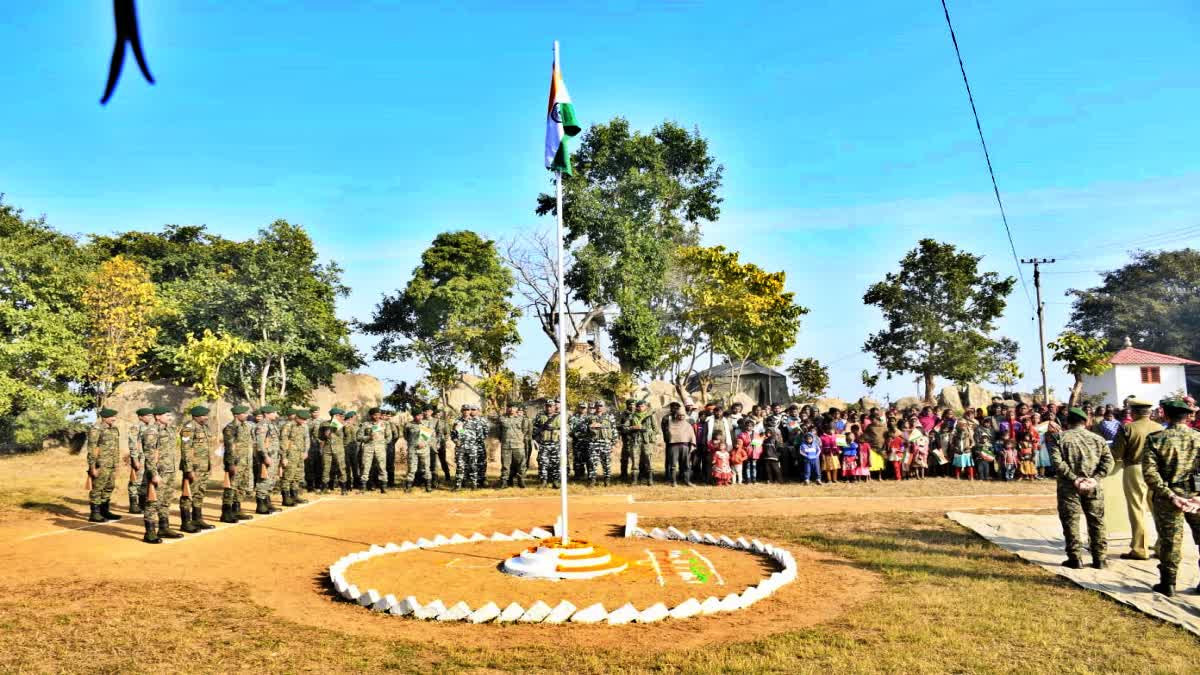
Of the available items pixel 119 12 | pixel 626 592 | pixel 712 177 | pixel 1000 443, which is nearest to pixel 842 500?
pixel 1000 443

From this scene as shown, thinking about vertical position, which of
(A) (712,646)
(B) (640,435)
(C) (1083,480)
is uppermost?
(B) (640,435)

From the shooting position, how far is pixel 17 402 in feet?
91.0

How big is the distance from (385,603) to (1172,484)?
7478 mm

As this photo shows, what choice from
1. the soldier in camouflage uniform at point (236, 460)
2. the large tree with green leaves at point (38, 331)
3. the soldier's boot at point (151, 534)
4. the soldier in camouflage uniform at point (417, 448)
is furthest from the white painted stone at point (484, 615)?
the large tree with green leaves at point (38, 331)

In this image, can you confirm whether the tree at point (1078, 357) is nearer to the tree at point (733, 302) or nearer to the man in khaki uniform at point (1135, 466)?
the tree at point (733, 302)

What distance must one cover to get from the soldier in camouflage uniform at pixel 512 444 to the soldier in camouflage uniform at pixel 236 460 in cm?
594

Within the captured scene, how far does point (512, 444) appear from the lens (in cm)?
1889

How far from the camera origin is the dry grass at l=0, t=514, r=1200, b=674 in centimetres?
627

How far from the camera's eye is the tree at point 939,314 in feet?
113

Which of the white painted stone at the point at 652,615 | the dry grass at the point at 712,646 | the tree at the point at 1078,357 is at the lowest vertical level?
the dry grass at the point at 712,646

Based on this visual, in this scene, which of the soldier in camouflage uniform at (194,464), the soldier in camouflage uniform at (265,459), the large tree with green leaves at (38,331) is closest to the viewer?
the soldier in camouflage uniform at (194,464)

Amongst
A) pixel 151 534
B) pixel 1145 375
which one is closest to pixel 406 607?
pixel 151 534

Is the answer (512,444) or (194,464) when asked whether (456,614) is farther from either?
(512,444)

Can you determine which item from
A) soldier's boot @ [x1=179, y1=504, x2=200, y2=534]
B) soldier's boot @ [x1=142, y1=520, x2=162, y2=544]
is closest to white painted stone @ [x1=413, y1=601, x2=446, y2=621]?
soldier's boot @ [x1=142, y1=520, x2=162, y2=544]
